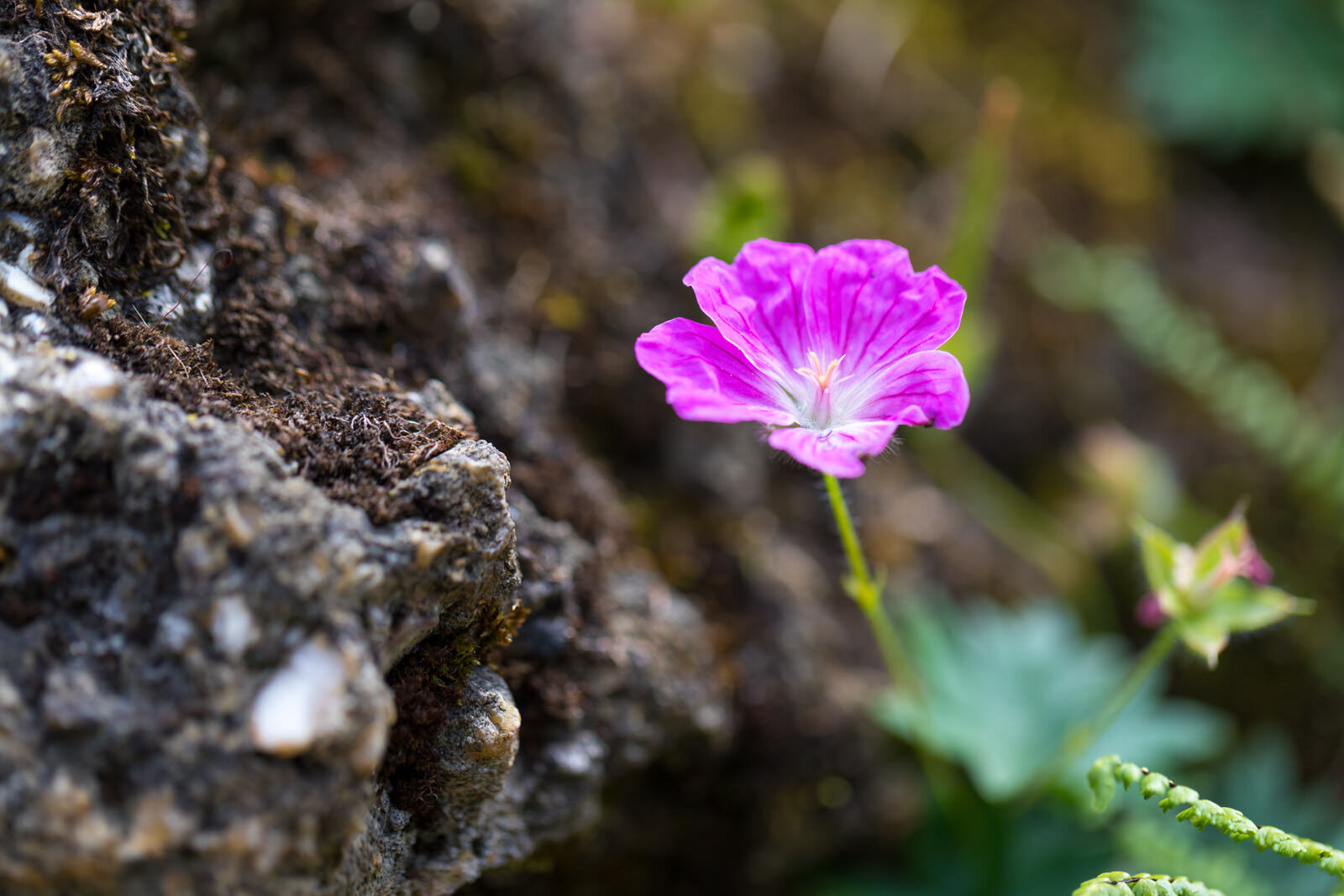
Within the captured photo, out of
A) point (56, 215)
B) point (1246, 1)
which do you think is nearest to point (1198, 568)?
point (56, 215)

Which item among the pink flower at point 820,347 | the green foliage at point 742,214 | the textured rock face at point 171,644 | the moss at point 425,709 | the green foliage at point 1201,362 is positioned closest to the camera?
the textured rock face at point 171,644

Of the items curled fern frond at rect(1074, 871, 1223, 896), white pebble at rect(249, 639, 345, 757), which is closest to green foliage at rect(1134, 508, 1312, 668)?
curled fern frond at rect(1074, 871, 1223, 896)

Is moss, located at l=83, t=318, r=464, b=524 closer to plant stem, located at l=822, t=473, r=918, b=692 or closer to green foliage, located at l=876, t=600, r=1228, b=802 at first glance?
plant stem, located at l=822, t=473, r=918, b=692

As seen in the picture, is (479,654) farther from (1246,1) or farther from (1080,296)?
(1246,1)

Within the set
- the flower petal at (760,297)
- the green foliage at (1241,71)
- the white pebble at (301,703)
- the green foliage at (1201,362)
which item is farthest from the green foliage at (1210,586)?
the green foliage at (1241,71)

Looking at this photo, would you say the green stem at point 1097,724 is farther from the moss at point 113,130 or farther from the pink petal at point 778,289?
the moss at point 113,130

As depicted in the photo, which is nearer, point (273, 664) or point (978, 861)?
point (273, 664)
